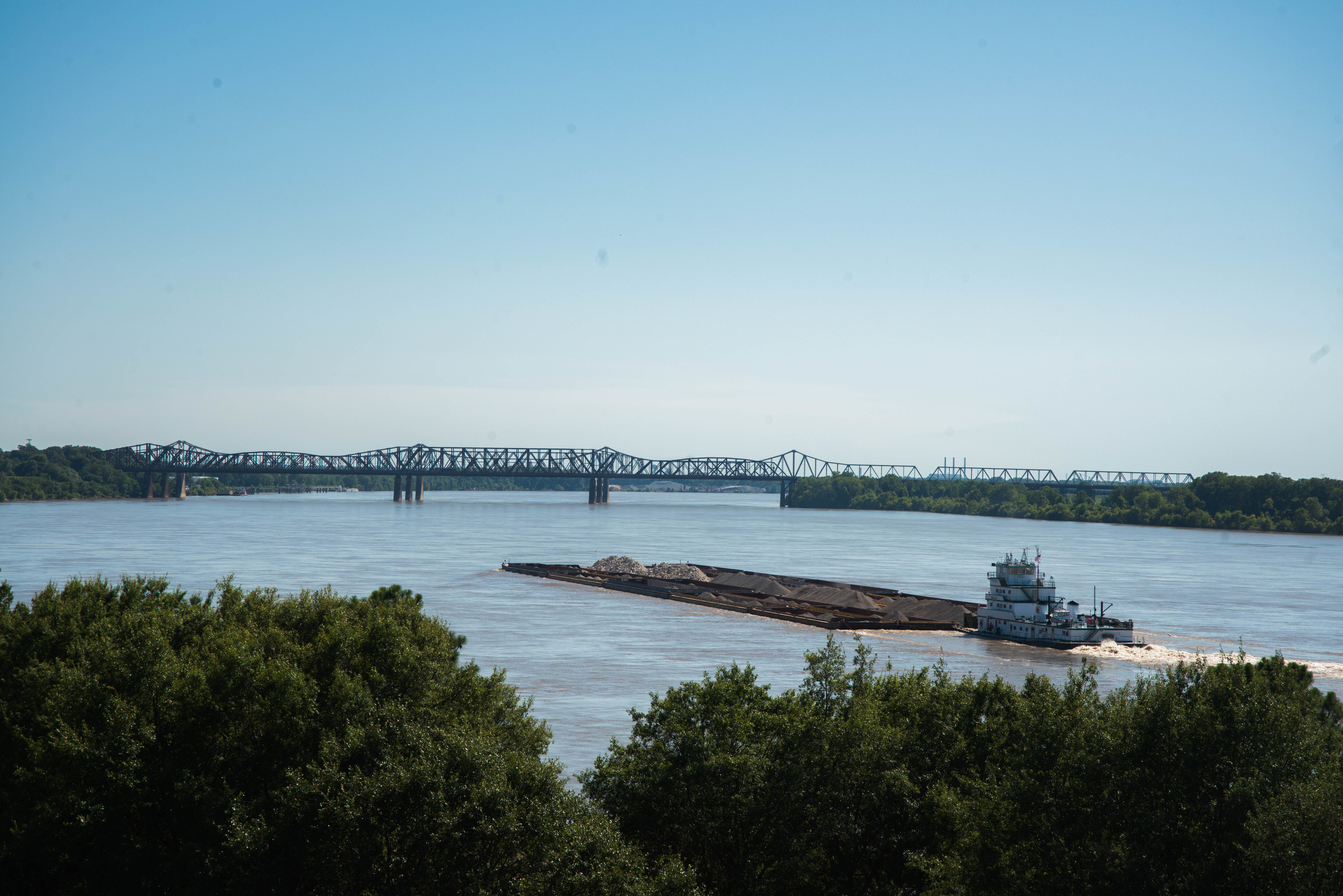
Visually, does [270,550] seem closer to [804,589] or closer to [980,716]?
[804,589]

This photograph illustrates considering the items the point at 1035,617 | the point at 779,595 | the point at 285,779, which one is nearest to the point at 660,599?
the point at 779,595

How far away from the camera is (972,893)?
17266 millimetres

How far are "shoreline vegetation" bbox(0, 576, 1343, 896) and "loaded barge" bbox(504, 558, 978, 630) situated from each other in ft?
151

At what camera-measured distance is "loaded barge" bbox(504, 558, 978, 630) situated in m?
70.6

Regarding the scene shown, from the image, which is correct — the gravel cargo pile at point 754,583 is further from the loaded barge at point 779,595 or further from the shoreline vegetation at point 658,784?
the shoreline vegetation at point 658,784

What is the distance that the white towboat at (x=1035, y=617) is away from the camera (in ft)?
202

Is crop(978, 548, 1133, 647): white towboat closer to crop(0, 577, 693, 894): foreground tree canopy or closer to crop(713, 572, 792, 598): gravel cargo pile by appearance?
crop(713, 572, 792, 598): gravel cargo pile

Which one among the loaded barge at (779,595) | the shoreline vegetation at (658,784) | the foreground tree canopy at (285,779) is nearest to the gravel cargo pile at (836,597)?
the loaded barge at (779,595)

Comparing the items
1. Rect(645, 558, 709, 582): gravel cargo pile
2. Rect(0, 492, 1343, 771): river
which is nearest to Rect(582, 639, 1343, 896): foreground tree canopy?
Rect(0, 492, 1343, 771): river

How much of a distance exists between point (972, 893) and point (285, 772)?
37.9 feet

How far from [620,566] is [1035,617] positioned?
1716 inches

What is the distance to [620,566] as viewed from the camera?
10006cm

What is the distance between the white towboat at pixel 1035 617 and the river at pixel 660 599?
74.5 inches

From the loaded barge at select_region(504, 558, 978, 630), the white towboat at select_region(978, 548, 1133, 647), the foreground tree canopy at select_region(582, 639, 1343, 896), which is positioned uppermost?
the foreground tree canopy at select_region(582, 639, 1343, 896)
